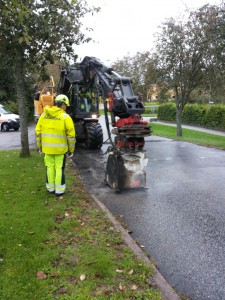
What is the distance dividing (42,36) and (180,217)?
703 centimetres

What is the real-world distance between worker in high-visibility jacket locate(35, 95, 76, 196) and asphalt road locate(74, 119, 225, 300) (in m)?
1.14

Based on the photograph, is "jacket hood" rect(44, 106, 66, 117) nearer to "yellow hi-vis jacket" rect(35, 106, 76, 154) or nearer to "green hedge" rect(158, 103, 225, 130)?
"yellow hi-vis jacket" rect(35, 106, 76, 154)

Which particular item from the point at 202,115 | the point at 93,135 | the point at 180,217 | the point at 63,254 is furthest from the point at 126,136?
the point at 202,115

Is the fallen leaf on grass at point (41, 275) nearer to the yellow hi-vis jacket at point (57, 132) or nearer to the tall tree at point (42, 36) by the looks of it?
the yellow hi-vis jacket at point (57, 132)

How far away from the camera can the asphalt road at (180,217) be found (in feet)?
13.3

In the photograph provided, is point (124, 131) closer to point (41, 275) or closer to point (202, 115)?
point (41, 275)

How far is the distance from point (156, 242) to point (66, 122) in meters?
3.08

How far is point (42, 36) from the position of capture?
10156 millimetres

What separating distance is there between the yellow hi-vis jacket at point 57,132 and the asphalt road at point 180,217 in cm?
142

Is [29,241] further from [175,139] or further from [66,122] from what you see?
[175,139]

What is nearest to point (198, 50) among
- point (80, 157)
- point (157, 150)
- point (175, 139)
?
point (175, 139)

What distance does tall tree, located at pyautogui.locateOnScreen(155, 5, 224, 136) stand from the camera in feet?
57.5

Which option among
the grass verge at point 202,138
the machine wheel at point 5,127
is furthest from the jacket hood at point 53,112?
the machine wheel at point 5,127

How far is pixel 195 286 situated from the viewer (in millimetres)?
3809
